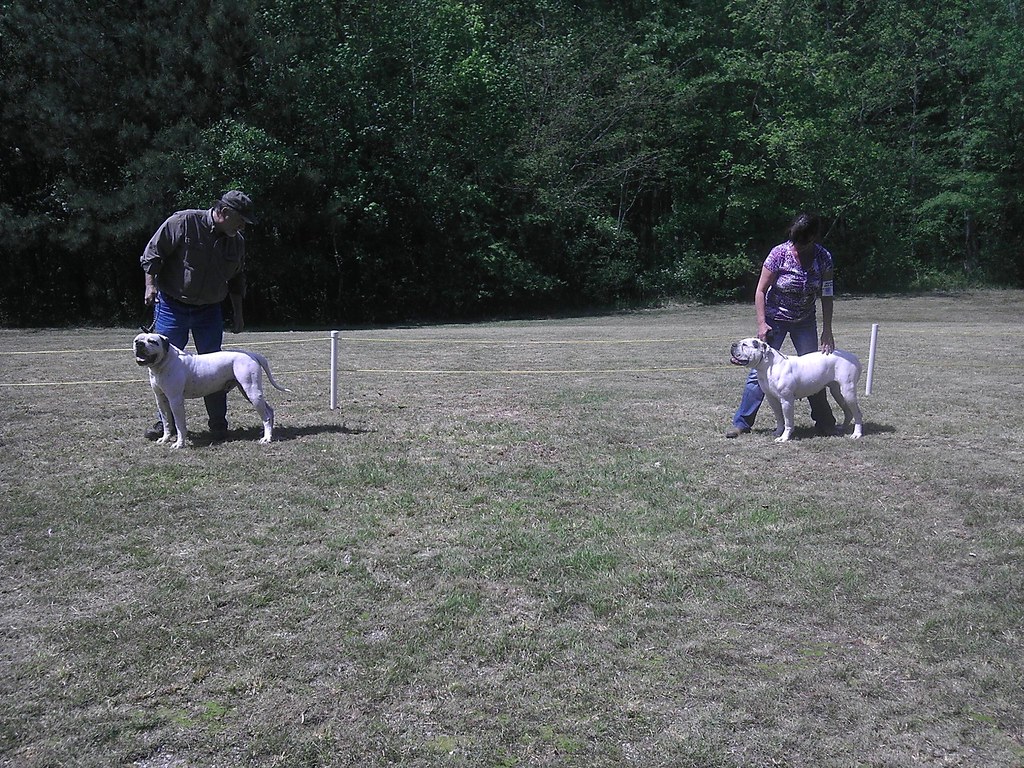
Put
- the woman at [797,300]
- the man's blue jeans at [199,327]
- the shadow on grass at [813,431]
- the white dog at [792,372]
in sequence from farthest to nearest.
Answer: the shadow on grass at [813,431] < the woman at [797,300] < the white dog at [792,372] < the man's blue jeans at [199,327]

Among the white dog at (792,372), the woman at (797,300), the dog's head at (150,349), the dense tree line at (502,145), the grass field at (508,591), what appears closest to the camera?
the grass field at (508,591)

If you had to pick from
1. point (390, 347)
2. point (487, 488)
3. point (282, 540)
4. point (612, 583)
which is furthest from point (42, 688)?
point (390, 347)

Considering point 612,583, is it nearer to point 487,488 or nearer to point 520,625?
point 520,625

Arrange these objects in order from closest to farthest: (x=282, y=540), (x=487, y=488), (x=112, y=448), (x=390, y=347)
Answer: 1. (x=282, y=540)
2. (x=487, y=488)
3. (x=112, y=448)
4. (x=390, y=347)

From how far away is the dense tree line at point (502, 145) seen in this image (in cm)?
2486

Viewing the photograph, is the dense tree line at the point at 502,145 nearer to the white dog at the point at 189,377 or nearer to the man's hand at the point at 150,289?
the man's hand at the point at 150,289

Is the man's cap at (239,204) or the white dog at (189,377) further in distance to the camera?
the man's cap at (239,204)

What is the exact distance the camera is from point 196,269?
25.9ft

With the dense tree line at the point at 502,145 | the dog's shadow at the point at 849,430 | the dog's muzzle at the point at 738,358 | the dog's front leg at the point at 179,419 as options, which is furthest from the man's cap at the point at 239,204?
the dense tree line at the point at 502,145

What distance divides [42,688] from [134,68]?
81.0 feet

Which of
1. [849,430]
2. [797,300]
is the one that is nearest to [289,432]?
[797,300]

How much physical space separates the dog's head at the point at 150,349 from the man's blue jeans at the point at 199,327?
1.76ft

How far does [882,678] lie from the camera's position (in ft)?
13.9

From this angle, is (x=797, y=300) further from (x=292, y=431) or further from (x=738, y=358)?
(x=292, y=431)
